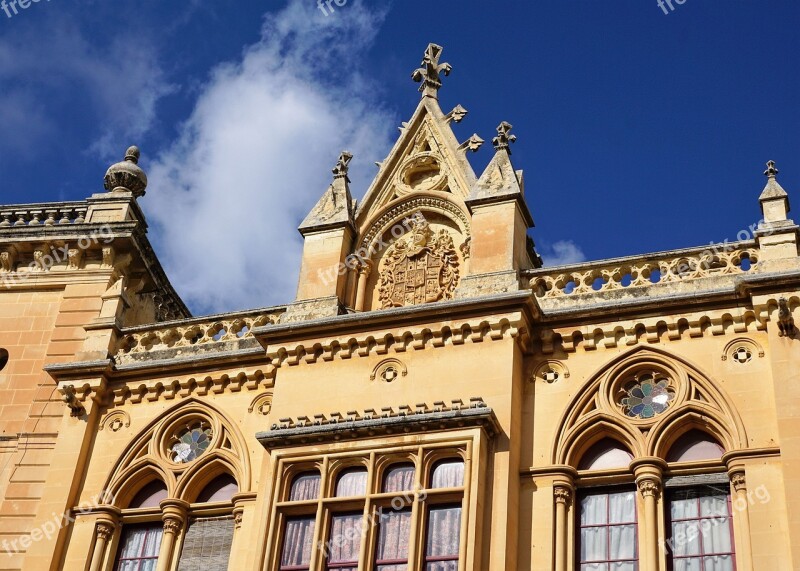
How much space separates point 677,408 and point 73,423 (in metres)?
10.2

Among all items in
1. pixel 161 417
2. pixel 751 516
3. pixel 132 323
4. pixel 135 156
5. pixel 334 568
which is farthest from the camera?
pixel 135 156

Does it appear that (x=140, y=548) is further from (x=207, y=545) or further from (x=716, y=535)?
(x=716, y=535)

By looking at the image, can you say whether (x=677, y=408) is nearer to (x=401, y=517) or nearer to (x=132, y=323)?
(x=401, y=517)

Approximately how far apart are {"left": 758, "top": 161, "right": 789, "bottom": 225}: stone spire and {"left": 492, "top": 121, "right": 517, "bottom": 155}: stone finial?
454 centimetres

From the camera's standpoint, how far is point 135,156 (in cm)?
2631

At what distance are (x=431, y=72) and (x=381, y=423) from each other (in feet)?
26.8

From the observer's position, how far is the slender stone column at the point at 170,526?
20.1m

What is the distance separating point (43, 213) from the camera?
2539cm

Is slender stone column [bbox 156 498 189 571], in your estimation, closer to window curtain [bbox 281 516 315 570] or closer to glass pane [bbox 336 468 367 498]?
window curtain [bbox 281 516 315 570]

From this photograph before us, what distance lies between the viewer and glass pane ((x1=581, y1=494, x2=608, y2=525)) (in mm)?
18203

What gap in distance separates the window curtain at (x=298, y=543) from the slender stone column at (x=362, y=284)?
14.3ft

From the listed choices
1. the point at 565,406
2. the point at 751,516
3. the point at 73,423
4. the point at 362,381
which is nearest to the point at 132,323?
the point at 73,423

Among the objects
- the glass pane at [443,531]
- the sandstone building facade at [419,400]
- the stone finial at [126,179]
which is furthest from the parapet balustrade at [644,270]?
the stone finial at [126,179]

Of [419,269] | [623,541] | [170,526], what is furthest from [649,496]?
[170,526]
